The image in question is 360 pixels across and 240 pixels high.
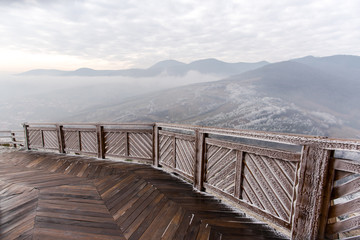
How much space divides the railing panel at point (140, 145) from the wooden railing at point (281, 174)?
0.51m

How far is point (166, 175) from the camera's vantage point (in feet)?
11.2

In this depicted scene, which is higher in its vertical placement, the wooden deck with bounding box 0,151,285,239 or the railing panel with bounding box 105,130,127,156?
the railing panel with bounding box 105,130,127,156

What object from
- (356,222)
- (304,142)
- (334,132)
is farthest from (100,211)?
(334,132)

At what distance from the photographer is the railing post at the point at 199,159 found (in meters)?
2.65

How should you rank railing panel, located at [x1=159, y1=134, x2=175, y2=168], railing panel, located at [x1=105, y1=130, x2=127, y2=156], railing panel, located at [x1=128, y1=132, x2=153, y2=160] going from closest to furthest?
railing panel, located at [x1=159, y1=134, x2=175, y2=168], railing panel, located at [x1=128, y1=132, x2=153, y2=160], railing panel, located at [x1=105, y1=130, x2=127, y2=156]

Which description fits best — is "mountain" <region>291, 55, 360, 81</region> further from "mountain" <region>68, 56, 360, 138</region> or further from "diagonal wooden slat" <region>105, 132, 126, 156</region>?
"diagonal wooden slat" <region>105, 132, 126, 156</region>

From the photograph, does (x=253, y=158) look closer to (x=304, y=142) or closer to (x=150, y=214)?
(x=304, y=142)

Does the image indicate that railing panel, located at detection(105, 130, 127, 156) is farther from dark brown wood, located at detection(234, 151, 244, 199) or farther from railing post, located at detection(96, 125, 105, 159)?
dark brown wood, located at detection(234, 151, 244, 199)

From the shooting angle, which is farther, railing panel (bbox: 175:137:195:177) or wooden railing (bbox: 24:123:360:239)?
railing panel (bbox: 175:137:195:177)

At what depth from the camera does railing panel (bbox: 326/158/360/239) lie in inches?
51.4

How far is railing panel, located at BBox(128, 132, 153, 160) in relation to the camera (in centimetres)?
393

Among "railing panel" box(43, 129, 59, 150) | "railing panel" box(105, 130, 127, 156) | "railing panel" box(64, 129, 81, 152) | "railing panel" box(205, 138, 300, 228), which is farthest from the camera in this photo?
"railing panel" box(43, 129, 59, 150)

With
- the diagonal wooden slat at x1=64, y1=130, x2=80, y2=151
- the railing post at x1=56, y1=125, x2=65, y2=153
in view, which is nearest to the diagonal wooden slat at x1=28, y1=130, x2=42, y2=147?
the railing post at x1=56, y1=125, x2=65, y2=153

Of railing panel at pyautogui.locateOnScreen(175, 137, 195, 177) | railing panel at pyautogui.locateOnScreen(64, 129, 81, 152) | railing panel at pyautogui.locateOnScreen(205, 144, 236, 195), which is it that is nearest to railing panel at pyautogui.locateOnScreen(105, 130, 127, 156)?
railing panel at pyautogui.locateOnScreen(64, 129, 81, 152)
